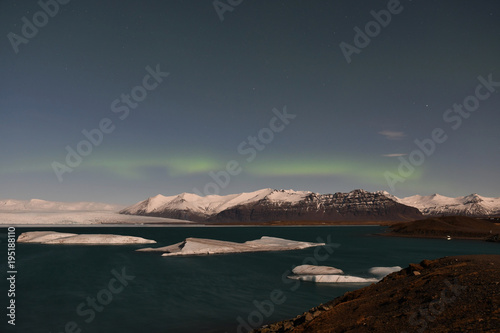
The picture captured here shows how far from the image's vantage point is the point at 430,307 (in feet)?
42.1

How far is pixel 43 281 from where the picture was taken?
40250mm

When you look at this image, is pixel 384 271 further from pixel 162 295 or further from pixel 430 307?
pixel 430 307

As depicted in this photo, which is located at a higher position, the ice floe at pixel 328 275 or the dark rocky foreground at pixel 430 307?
the dark rocky foreground at pixel 430 307

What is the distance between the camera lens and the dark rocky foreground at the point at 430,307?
11.5 m

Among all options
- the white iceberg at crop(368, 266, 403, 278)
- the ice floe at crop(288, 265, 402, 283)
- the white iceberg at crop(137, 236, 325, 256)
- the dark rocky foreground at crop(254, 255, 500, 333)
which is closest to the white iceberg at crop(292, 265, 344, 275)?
the ice floe at crop(288, 265, 402, 283)

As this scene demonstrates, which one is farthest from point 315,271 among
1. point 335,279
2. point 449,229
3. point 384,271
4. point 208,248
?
point 449,229

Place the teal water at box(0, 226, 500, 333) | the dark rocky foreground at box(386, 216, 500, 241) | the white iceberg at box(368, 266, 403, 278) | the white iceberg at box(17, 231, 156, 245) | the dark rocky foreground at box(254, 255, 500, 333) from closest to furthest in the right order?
the dark rocky foreground at box(254, 255, 500, 333) → the teal water at box(0, 226, 500, 333) → the white iceberg at box(368, 266, 403, 278) → the white iceberg at box(17, 231, 156, 245) → the dark rocky foreground at box(386, 216, 500, 241)

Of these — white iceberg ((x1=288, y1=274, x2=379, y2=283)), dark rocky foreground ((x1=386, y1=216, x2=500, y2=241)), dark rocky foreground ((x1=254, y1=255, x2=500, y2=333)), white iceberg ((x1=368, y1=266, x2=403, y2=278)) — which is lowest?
dark rocky foreground ((x1=386, y1=216, x2=500, y2=241))

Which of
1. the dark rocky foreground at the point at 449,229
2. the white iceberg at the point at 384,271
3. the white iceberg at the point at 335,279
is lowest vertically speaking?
the dark rocky foreground at the point at 449,229

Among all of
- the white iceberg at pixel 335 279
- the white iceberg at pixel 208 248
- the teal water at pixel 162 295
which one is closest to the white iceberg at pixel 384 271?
the teal water at pixel 162 295

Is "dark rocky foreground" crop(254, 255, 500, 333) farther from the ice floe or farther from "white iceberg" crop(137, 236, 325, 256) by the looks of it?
"white iceberg" crop(137, 236, 325, 256)

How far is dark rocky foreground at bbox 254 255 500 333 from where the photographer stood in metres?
11.5

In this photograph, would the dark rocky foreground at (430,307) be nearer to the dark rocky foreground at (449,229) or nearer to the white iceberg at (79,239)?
the white iceberg at (79,239)

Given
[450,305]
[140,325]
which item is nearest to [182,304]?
[140,325]
